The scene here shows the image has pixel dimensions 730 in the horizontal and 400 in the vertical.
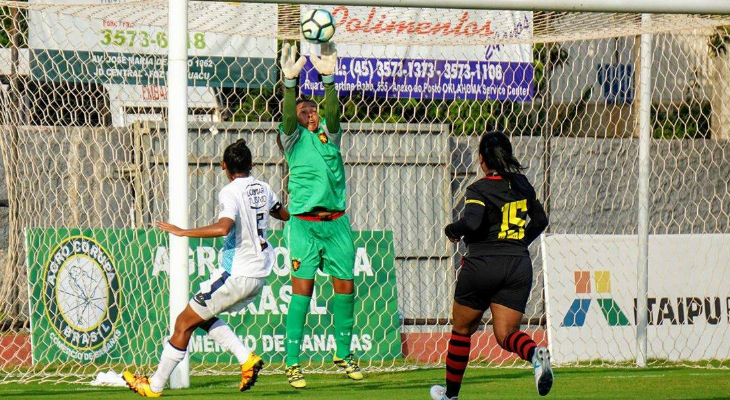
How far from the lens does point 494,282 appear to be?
6605 millimetres

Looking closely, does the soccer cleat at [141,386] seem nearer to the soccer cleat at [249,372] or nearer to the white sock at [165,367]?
the white sock at [165,367]

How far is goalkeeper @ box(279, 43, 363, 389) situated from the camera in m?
8.56

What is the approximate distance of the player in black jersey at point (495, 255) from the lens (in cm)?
659

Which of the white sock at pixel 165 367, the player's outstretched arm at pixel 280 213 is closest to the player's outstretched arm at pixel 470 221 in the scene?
the player's outstretched arm at pixel 280 213

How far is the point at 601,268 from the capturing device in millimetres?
10789

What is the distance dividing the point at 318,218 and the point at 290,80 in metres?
1.07

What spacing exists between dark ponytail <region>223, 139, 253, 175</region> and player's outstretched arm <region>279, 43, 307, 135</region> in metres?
0.77

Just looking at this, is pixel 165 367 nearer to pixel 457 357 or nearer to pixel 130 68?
→ pixel 457 357

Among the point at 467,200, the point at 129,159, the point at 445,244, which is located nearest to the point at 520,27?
the point at 445,244

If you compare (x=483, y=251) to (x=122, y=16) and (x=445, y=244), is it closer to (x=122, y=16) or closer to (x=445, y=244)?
(x=122, y=16)

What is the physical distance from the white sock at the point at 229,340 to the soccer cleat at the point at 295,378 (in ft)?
2.53

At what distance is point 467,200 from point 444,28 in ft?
26.6

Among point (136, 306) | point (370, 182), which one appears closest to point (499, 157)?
point (136, 306)

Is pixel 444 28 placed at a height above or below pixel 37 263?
above
